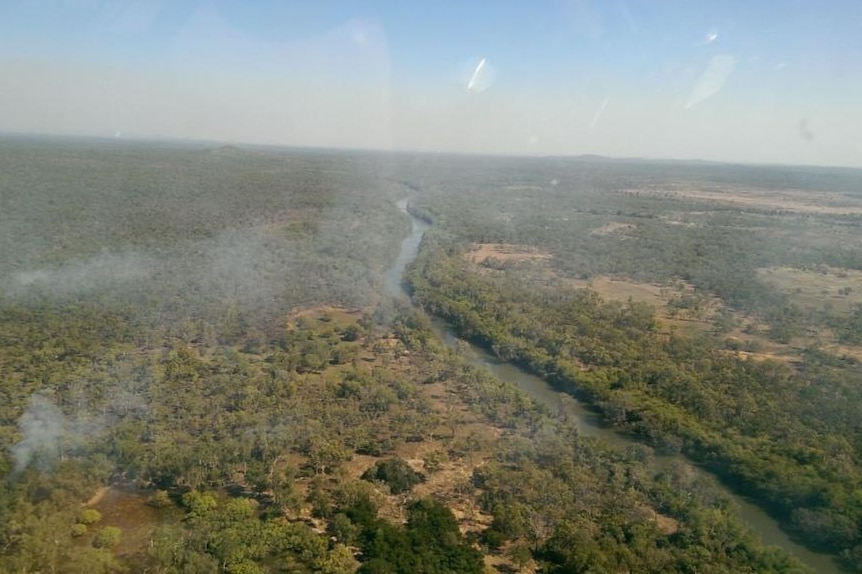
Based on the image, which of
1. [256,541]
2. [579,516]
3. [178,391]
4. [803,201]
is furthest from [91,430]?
[803,201]

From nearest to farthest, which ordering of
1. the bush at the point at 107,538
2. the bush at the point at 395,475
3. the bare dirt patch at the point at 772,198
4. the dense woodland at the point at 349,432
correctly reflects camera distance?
1. the bush at the point at 107,538
2. the dense woodland at the point at 349,432
3. the bush at the point at 395,475
4. the bare dirt patch at the point at 772,198

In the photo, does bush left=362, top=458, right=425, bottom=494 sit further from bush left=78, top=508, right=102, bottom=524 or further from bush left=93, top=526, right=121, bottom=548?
bush left=78, top=508, right=102, bottom=524

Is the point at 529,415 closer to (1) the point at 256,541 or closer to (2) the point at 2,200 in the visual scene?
(1) the point at 256,541

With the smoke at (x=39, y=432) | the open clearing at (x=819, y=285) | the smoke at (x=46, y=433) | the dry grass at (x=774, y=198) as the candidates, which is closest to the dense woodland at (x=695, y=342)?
the open clearing at (x=819, y=285)

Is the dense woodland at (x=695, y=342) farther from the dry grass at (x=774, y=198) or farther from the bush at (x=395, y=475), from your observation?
the dry grass at (x=774, y=198)

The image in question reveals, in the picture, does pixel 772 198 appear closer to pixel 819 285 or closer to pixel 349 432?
pixel 819 285

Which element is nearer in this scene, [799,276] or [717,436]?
[717,436]

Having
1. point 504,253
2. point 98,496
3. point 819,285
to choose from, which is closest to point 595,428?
point 98,496
